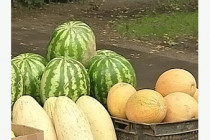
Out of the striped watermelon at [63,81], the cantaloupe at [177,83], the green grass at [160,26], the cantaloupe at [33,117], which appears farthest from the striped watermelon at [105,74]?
the green grass at [160,26]

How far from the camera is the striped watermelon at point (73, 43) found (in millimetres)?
2584

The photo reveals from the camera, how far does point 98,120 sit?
2.15 meters

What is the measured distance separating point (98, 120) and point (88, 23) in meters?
7.61

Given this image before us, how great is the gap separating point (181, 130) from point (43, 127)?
23.1 inches

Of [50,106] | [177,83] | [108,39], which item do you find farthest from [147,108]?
[108,39]

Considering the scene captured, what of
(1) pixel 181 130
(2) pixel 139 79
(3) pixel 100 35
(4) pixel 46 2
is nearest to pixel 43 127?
(1) pixel 181 130

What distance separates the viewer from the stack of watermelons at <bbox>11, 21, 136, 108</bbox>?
233 cm

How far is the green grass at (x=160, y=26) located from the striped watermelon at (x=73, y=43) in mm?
6423

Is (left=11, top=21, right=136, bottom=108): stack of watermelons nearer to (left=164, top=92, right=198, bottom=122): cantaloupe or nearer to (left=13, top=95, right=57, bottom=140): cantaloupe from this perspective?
(left=13, top=95, right=57, bottom=140): cantaloupe

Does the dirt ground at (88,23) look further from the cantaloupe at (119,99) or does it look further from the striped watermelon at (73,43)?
the cantaloupe at (119,99)

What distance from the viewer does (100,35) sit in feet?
29.5

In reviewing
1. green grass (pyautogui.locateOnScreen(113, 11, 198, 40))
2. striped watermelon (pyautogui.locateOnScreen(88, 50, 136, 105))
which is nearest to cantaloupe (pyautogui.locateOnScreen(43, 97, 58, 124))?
striped watermelon (pyautogui.locateOnScreen(88, 50, 136, 105))

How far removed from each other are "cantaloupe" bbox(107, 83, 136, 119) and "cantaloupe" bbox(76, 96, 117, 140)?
7 centimetres
